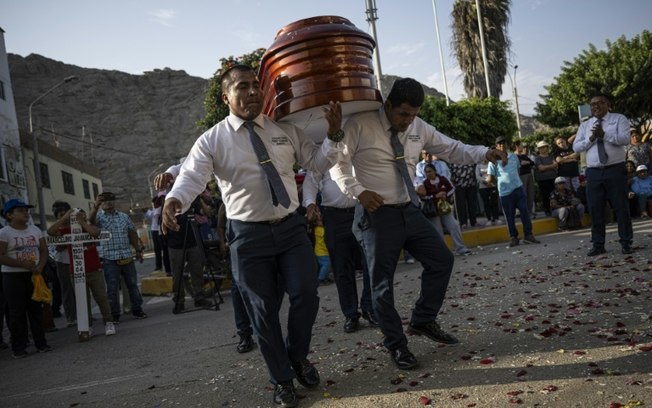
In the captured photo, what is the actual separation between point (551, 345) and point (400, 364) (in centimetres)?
109

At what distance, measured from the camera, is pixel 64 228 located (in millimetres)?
8281

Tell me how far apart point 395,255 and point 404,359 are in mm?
737

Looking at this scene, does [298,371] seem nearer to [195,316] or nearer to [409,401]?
[409,401]

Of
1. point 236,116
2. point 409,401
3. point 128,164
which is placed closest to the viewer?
point 409,401

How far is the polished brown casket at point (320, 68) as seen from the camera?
3930 mm

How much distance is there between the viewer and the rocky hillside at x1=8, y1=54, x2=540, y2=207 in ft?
299

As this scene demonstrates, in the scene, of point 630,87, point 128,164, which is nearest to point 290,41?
point 630,87

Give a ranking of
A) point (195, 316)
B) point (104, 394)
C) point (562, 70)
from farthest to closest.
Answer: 1. point (562, 70)
2. point (195, 316)
3. point (104, 394)

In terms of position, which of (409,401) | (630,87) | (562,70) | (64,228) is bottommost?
(409,401)

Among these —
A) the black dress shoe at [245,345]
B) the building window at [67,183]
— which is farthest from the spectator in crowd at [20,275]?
the building window at [67,183]

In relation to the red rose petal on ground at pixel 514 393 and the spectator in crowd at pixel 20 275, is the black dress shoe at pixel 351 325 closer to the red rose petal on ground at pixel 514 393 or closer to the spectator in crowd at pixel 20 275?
the red rose petal on ground at pixel 514 393

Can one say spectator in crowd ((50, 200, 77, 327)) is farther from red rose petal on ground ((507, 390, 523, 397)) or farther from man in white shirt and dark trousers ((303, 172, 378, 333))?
red rose petal on ground ((507, 390, 523, 397))

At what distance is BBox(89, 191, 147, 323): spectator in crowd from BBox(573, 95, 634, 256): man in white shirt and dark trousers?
6.56 metres

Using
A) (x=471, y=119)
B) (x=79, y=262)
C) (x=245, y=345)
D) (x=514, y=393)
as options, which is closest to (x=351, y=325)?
(x=245, y=345)
